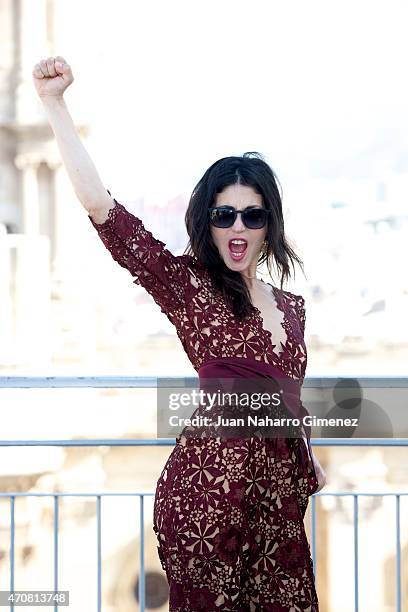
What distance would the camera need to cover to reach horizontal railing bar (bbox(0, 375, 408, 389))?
1644 mm

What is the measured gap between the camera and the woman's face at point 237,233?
3.94 ft

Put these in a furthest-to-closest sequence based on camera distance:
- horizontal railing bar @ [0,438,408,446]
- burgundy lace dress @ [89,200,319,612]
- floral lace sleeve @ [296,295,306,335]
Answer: horizontal railing bar @ [0,438,408,446] < floral lace sleeve @ [296,295,306,335] < burgundy lace dress @ [89,200,319,612]

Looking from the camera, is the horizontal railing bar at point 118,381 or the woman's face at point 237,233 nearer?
the woman's face at point 237,233

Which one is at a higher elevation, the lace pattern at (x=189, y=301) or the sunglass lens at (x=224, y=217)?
the sunglass lens at (x=224, y=217)

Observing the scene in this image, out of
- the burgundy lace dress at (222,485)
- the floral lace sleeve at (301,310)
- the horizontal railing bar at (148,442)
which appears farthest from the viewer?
the horizontal railing bar at (148,442)

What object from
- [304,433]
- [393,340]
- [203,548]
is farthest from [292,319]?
[393,340]

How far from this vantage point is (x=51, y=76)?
1.17 metres

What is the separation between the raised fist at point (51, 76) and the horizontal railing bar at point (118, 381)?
23.7 inches

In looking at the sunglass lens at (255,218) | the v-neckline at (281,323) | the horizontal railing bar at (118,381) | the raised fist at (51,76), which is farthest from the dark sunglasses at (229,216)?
the horizontal railing bar at (118,381)

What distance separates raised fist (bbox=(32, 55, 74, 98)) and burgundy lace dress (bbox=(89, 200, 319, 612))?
0.16m

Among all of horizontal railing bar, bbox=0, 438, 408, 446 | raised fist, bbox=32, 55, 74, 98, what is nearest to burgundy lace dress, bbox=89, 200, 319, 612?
raised fist, bbox=32, 55, 74, 98

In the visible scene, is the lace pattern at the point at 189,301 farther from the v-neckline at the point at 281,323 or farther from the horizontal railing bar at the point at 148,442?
the horizontal railing bar at the point at 148,442

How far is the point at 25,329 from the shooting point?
40.8 ft

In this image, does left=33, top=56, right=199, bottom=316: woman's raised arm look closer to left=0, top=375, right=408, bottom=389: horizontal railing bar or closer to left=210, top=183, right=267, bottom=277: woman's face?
left=210, top=183, right=267, bottom=277: woman's face
